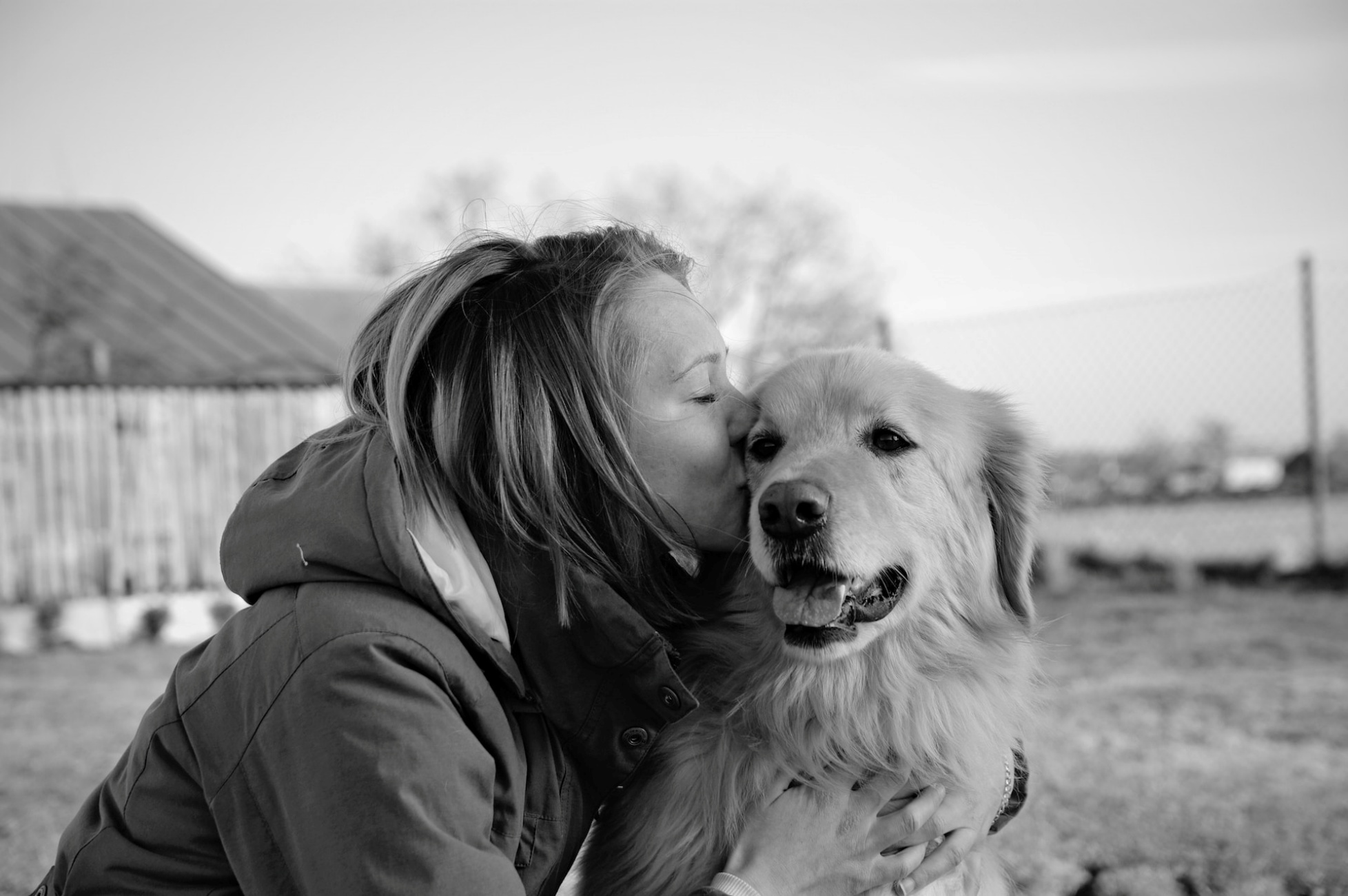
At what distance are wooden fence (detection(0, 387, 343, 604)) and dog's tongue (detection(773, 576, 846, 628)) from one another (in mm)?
6775

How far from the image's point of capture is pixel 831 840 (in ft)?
6.31

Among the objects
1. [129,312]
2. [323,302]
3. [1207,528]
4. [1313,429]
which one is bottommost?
[1207,528]

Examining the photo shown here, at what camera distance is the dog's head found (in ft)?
6.68

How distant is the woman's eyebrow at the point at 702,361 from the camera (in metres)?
1.98

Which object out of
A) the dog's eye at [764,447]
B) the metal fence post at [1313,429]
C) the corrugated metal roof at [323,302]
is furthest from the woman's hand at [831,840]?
the corrugated metal roof at [323,302]

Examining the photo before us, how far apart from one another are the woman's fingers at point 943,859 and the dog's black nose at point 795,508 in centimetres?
68

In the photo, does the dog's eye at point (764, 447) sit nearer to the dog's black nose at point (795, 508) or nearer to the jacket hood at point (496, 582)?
the dog's black nose at point (795, 508)

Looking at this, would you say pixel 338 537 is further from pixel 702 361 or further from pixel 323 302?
pixel 323 302

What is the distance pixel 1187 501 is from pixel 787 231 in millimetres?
15445

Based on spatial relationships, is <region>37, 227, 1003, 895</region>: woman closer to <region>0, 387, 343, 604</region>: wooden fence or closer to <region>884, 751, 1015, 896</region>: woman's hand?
<region>884, 751, 1015, 896</region>: woman's hand

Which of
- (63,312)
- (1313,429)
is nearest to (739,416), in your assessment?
(1313,429)

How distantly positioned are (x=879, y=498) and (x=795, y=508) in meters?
0.27

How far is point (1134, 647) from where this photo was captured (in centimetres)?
584

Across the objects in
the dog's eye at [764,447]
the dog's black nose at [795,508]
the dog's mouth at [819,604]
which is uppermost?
the dog's eye at [764,447]
